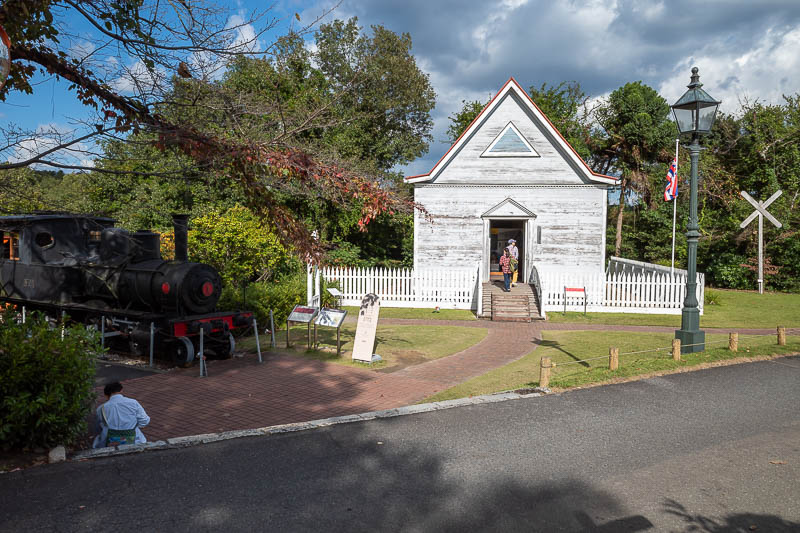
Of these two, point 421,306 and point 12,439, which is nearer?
point 12,439

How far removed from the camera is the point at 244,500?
4.87 metres

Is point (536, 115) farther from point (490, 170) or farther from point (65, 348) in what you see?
point (65, 348)

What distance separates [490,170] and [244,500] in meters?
18.4

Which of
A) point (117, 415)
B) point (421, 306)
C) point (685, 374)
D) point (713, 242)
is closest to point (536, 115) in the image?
point (421, 306)

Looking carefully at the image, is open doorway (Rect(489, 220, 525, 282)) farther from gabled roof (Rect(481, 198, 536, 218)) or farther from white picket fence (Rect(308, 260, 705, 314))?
white picket fence (Rect(308, 260, 705, 314))

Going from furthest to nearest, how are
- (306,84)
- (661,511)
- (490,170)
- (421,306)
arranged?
(306,84) → (490,170) → (421,306) → (661,511)

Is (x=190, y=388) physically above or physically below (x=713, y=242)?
below

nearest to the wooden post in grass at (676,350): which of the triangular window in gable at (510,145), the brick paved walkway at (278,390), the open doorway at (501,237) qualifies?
the brick paved walkway at (278,390)

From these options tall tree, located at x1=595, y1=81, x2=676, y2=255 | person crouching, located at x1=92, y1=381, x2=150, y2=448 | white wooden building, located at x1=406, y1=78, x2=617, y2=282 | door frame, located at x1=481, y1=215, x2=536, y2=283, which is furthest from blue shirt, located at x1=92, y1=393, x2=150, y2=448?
tall tree, located at x1=595, y1=81, x2=676, y2=255

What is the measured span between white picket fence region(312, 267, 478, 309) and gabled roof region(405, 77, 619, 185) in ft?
13.4

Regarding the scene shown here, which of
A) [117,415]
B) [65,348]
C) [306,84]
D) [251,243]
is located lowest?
[117,415]

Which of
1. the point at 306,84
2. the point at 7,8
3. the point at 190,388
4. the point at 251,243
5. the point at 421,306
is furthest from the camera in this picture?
the point at 306,84

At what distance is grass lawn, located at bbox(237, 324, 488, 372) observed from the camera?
38.2ft

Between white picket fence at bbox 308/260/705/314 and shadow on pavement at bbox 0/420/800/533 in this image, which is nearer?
shadow on pavement at bbox 0/420/800/533
